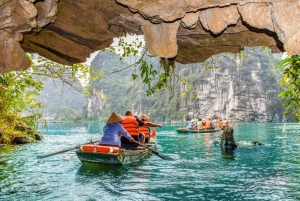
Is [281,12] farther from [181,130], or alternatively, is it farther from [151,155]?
[181,130]

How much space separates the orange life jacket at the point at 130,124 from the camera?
40.1 feet

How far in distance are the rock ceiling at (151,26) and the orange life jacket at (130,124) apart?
545 cm

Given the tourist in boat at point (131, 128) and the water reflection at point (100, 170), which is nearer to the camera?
the water reflection at point (100, 170)

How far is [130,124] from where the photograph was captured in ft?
40.2

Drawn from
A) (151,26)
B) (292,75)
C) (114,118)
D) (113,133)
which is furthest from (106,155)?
(292,75)

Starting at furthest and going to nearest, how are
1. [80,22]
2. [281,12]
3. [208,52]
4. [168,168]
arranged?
[168,168] < [208,52] < [80,22] < [281,12]

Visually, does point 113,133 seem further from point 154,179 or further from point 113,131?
point 154,179

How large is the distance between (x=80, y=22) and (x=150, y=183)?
5616 millimetres

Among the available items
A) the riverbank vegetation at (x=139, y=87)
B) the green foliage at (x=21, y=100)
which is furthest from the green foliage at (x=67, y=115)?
the green foliage at (x=21, y=100)

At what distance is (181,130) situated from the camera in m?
32.8

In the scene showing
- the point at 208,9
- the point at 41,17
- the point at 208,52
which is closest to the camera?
the point at 208,9

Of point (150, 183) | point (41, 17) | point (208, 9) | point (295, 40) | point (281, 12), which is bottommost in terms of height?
point (150, 183)

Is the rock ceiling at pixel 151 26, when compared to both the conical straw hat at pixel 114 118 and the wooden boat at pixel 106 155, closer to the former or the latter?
the conical straw hat at pixel 114 118

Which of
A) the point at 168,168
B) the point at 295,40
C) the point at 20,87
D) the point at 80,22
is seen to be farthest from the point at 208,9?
the point at 20,87
